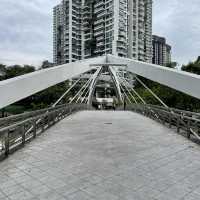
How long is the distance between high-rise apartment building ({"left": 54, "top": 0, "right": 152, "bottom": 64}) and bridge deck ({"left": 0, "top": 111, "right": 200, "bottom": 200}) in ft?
218

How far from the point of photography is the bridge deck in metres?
3.37

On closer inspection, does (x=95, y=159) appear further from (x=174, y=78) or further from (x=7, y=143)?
(x=174, y=78)

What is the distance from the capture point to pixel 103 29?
76.9m

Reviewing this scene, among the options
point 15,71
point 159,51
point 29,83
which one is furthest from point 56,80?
point 159,51

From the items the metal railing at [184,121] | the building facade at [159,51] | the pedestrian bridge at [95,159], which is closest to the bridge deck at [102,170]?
the pedestrian bridge at [95,159]

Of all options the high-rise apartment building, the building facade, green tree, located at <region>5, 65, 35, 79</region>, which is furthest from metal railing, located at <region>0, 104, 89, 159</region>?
the building facade

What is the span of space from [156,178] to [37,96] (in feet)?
119

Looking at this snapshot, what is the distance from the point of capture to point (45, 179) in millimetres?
3826

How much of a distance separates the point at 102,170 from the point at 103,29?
3032 inches

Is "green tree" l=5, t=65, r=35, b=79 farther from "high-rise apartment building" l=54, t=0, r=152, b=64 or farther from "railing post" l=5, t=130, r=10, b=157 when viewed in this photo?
"railing post" l=5, t=130, r=10, b=157

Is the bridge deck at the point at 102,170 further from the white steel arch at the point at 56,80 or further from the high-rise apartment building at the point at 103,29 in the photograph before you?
the high-rise apartment building at the point at 103,29

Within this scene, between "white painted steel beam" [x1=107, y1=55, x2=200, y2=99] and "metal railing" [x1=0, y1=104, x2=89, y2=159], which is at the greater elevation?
"white painted steel beam" [x1=107, y1=55, x2=200, y2=99]

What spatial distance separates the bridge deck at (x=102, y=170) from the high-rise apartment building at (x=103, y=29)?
66.5 metres

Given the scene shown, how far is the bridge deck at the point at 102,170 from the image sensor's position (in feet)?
11.0
